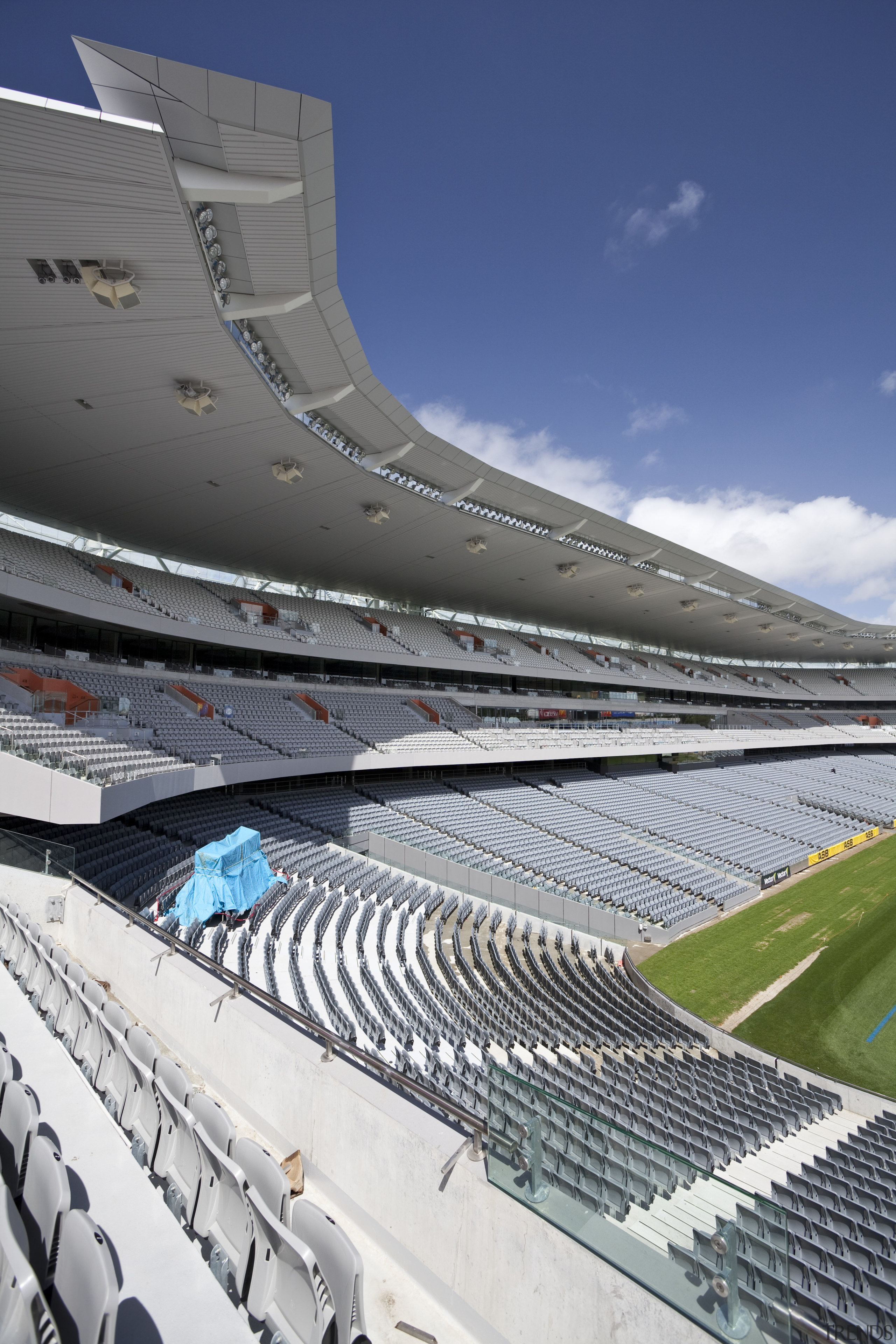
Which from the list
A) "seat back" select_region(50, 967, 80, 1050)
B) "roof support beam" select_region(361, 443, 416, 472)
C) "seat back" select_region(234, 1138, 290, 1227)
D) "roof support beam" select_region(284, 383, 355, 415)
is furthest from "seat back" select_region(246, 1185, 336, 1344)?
"roof support beam" select_region(361, 443, 416, 472)

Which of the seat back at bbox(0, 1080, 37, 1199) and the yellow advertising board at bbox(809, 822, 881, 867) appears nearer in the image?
the seat back at bbox(0, 1080, 37, 1199)

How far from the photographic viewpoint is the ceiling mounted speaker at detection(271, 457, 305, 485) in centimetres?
1664

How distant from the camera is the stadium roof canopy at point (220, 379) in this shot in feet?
26.4

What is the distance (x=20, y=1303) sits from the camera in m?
2.33

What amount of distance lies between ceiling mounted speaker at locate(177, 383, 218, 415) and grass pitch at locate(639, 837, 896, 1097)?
1596 cm

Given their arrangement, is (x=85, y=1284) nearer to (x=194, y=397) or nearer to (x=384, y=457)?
(x=194, y=397)

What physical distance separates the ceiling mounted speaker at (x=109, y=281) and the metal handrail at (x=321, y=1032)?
8.85 meters

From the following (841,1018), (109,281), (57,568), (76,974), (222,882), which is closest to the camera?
(76,974)

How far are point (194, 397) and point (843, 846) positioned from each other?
30682 mm

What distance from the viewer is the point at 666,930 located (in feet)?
57.8

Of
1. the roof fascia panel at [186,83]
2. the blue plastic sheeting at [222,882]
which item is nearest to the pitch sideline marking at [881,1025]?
the blue plastic sheeting at [222,882]

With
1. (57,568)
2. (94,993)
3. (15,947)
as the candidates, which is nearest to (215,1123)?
(94,993)

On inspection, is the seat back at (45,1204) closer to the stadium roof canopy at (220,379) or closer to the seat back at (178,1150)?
the seat back at (178,1150)

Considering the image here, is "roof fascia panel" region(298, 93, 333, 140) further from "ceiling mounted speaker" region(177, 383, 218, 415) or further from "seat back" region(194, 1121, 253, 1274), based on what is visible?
"seat back" region(194, 1121, 253, 1274)
